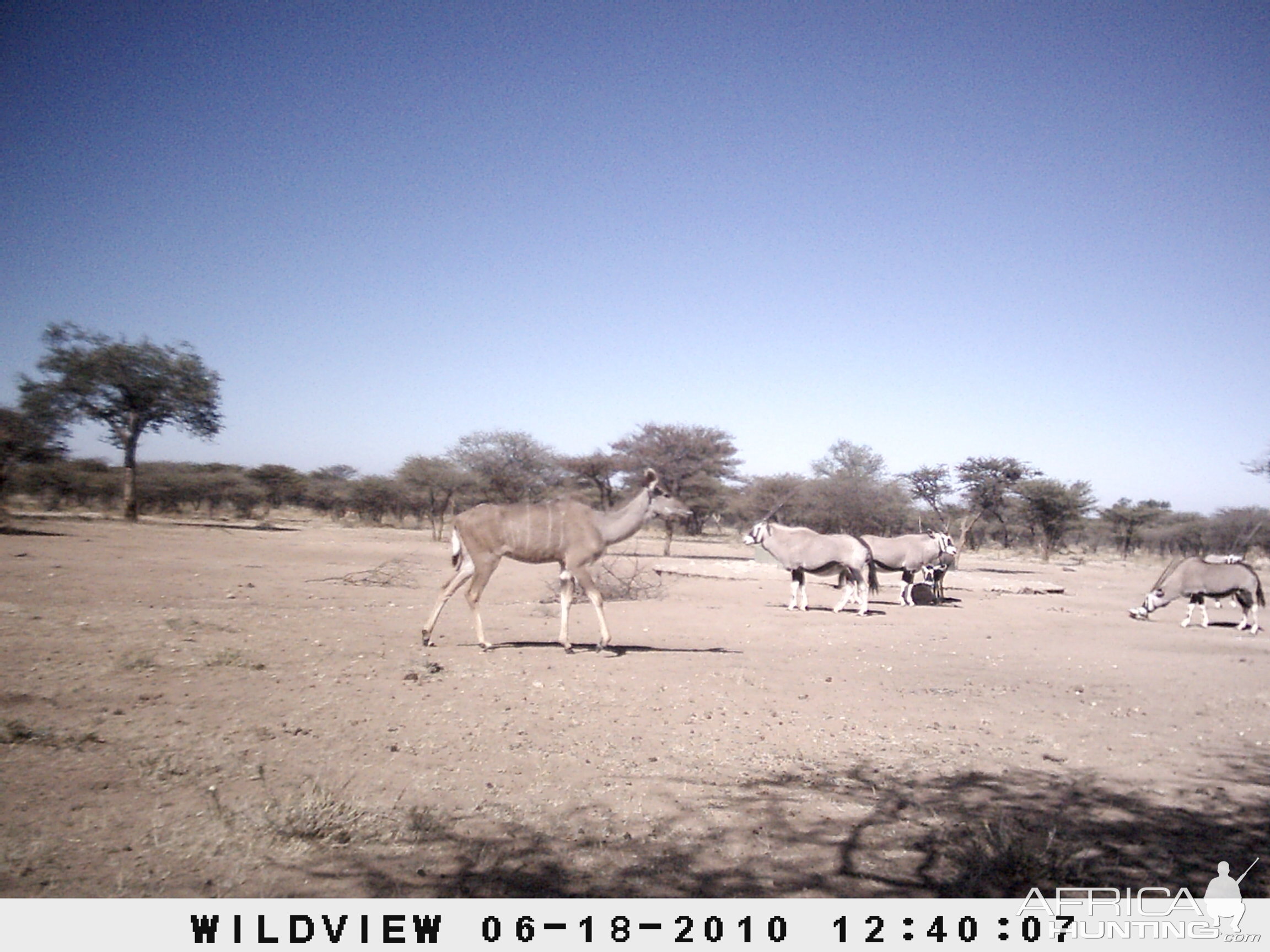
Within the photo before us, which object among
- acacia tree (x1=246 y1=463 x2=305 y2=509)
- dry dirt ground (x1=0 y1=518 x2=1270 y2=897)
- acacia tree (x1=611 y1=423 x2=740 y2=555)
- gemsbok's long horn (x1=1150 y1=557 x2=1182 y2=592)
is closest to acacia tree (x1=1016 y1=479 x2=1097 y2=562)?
acacia tree (x1=611 y1=423 x2=740 y2=555)

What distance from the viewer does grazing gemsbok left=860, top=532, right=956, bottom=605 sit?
19516mm

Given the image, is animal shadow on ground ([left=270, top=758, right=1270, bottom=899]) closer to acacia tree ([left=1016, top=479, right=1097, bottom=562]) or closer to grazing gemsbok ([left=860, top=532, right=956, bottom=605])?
grazing gemsbok ([left=860, top=532, right=956, bottom=605])

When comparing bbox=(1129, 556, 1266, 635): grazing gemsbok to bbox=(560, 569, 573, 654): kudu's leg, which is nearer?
bbox=(560, 569, 573, 654): kudu's leg

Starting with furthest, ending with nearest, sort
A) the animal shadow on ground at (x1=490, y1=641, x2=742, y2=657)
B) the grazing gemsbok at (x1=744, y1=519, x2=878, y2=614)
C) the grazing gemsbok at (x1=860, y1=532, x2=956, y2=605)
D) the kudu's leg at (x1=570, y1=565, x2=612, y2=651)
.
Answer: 1. the grazing gemsbok at (x1=860, y1=532, x2=956, y2=605)
2. the grazing gemsbok at (x1=744, y1=519, x2=878, y2=614)
3. the animal shadow on ground at (x1=490, y1=641, x2=742, y2=657)
4. the kudu's leg at (x1=570, y1=565, x2=612, y2=651)

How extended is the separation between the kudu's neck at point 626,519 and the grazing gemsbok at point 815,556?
6.81 metres

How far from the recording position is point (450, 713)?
662 cm

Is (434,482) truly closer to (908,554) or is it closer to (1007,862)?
(908,554)

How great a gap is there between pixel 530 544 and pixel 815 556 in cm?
927

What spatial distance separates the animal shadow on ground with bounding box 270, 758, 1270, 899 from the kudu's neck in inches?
240

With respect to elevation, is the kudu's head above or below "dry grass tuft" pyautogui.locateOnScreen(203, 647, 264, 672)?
above
